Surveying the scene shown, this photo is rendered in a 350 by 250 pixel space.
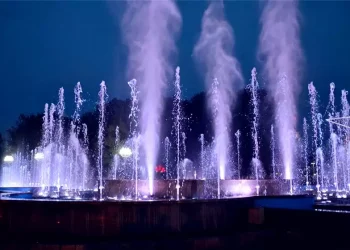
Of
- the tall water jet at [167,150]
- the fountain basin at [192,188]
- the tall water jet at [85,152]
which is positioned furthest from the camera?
the tall water jet at [167,150]

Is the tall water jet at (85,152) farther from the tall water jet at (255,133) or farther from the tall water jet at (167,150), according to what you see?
the tall water jet at (255,133)

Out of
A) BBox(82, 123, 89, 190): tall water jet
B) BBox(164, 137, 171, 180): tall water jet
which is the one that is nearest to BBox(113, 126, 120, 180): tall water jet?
BBox(82, 123, 89, 190): tall water jet

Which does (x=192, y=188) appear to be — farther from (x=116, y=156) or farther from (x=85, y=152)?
(x=85, y=152)

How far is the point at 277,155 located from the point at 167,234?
84.7ft

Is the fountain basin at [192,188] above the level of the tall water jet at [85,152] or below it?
below

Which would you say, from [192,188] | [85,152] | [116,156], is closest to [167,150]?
[116,156]

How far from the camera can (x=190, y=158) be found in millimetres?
35344

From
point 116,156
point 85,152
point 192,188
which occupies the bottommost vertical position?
point 192,188

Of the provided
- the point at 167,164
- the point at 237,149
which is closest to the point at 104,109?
the point at 167,164

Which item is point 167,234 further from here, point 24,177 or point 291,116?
point 24,177

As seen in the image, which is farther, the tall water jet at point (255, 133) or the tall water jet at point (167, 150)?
the tall water jet at point (167, 150)

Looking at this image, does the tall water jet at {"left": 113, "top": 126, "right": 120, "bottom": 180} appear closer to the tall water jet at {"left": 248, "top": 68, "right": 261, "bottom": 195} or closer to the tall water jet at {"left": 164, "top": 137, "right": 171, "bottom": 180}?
the tall water jet at {"left": 164, "top": 137, "right": 171, "bottom": 180}

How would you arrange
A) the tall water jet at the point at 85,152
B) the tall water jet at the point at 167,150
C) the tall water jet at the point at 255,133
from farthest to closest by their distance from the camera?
the tall water jet at the point at 167,150 < the tall water jet at the point at 85,152 < the tall water jet at the point at 255,133

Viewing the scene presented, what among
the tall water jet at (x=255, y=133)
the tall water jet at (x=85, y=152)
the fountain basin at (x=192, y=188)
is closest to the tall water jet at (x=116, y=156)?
the tall water jet at (x=85, y=152)
